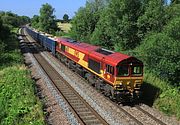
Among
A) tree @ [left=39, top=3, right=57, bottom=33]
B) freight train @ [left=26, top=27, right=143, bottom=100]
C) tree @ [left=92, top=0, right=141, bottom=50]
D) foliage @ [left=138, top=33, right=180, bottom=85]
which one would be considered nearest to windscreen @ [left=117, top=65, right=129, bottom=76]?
freight train @ [left=26, top=27, right=143, bottom=100]

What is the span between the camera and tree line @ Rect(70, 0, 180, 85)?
73.4 ft

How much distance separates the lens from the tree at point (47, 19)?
118 meters

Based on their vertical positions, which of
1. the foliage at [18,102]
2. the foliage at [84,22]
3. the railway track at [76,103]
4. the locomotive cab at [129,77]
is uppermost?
the foliage at [84,22]

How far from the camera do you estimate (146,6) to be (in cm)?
3559

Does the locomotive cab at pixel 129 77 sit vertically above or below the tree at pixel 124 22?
below

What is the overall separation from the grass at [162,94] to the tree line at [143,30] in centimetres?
59

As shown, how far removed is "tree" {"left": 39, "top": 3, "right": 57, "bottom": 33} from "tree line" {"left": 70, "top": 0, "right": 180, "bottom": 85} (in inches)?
2378

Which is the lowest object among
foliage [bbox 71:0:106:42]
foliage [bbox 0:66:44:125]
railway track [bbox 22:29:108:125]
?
railway track [bbox 22:29:108:125]

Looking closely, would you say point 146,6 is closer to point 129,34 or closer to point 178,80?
point 129,34

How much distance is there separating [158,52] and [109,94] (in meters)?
4.30

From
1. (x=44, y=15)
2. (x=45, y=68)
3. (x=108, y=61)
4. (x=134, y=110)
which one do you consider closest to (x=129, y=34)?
(x=45, y=68)

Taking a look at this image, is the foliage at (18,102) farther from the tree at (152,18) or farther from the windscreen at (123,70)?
the tree at (152,18)

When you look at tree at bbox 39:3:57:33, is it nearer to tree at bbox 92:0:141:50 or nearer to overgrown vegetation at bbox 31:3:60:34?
overgrown vegetation at bbox 31:3:60:34

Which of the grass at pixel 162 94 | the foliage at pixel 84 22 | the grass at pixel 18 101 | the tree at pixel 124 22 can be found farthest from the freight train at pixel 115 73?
the foliage at pixel 84 22
